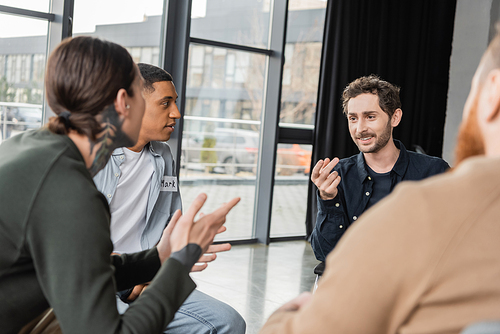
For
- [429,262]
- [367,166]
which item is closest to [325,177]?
[367,166]

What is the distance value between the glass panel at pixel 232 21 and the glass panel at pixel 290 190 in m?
1.21

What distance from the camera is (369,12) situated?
523 centimetres

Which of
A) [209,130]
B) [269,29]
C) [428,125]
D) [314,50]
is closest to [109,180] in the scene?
[209,130]

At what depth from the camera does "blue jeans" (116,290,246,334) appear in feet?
5.80

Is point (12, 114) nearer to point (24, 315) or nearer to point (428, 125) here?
point (24, 315)

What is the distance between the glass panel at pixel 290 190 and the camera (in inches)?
214

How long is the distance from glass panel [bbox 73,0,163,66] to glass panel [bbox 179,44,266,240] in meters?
0.42

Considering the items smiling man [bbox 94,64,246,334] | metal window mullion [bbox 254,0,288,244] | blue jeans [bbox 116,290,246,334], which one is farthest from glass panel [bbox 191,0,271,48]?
blue jeans [bbox 116,290,246,334]

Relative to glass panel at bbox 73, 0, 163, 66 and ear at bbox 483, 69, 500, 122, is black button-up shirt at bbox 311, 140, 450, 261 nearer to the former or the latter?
ear at bbox 483, 69, 500, 122

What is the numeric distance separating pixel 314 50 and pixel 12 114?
3170mm

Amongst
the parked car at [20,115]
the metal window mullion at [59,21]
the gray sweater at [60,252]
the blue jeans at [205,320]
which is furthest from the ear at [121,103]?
the parked car at [20,115]

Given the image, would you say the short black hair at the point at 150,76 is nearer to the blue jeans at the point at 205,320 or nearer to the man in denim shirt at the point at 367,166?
the man in denim shirt at the point at 367,166

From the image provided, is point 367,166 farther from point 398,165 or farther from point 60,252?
point 60,252

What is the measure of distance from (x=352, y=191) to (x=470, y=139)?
158cm
